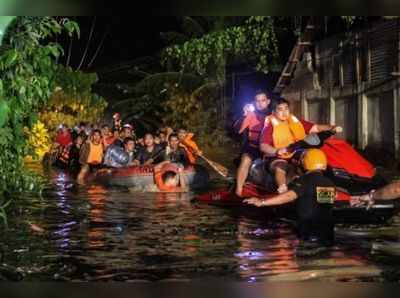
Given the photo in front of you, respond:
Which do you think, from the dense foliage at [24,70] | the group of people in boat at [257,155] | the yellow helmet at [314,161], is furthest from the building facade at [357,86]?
the dense foliage at [24,70]

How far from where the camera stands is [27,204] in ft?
35.8

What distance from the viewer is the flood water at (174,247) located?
21.6ft

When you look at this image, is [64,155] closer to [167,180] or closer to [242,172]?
[167,180]

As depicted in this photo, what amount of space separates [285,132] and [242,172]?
96 cm

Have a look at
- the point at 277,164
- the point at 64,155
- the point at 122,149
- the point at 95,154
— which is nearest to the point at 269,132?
the point at 277,164

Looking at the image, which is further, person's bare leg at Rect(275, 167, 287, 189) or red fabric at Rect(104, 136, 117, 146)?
red fabric at Rect(104, 136, 117, 146)

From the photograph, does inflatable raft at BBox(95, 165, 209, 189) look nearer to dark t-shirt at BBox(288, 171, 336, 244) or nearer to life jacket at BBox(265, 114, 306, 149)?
life jacket at BBox(265, 114, 306, 149)

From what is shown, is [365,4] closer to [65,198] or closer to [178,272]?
Answer: [178,272]

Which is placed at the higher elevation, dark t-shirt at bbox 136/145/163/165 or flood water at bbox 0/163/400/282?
dark t-shirt at bbox 136/145/163/165

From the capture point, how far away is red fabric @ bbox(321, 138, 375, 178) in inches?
347

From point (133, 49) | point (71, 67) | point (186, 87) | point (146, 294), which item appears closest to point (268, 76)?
point (186, 87)

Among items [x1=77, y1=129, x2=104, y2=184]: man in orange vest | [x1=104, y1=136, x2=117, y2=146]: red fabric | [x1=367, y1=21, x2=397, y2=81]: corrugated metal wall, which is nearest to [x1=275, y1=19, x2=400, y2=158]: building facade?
[x1=367, y1=21, x2=397, y2=81]: corrugated metal wall

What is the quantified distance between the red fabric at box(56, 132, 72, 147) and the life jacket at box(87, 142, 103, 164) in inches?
31.0

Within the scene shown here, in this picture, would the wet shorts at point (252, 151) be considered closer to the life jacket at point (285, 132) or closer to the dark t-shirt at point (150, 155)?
the life jacket at point (285, 132)
